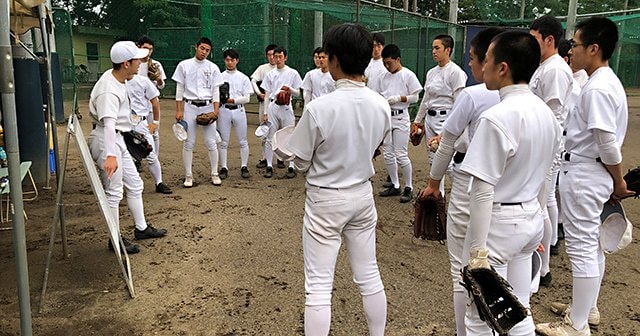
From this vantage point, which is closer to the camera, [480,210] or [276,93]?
[480,210]

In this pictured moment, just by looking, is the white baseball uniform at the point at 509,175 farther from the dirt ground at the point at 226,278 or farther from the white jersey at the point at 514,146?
the dirt ground at the point at 226,278

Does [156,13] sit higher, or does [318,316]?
[156,13]

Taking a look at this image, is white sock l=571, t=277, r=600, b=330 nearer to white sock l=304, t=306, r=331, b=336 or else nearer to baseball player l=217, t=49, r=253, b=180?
white sock l=304, t=306, r=331, b=336

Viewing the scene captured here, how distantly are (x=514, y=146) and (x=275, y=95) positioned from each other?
19.7ft

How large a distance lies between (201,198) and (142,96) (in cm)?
159

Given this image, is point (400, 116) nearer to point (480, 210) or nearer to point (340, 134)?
point (340, 134)

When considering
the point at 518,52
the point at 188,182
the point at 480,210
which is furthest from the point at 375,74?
the point at 480,210

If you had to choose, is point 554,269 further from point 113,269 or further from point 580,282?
point 113,269

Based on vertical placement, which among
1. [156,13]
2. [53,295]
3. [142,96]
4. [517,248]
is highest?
[156,13]

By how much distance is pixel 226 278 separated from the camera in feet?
13.3

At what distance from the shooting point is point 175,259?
4438 mm

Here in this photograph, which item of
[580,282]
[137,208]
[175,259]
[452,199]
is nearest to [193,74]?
[137,208]

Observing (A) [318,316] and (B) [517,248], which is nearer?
(B) [517,248]

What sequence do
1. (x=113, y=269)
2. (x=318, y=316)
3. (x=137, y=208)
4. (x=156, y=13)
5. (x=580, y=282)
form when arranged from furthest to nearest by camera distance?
(x=156, y=13) → (x=137, y=208) → (x=113, y=269) → (x=580, y=282) → (x=318, y=316)
